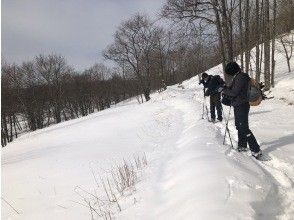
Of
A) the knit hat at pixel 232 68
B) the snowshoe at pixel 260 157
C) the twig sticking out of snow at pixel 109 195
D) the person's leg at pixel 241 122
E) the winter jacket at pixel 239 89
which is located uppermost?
the knit hat at pixel 232 68

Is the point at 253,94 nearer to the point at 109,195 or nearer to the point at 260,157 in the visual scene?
the point at 260,157

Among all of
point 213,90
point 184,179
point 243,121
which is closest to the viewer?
point 184,179

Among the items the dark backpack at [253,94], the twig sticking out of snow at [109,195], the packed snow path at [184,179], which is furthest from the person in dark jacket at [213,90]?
the twig sticking out of snow at [109,195]

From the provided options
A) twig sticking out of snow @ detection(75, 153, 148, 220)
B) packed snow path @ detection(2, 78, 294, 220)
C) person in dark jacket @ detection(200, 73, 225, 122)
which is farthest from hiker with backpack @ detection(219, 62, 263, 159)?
person in dark jacket @ detection(200, 73, 225, 122)

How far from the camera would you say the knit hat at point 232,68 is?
26.0 ft

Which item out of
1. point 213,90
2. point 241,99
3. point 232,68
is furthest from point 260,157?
point 213,90

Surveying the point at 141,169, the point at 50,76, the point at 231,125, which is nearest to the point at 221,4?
the point at 231,125

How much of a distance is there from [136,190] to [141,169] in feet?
5.25

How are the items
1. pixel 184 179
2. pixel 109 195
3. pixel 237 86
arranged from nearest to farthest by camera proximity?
pixel 184 179, pixel 109 195, pixel 237 86

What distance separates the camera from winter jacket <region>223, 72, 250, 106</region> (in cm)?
791

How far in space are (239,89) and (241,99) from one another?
0.74 ft

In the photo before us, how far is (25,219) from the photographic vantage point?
280 inches

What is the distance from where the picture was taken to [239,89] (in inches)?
311

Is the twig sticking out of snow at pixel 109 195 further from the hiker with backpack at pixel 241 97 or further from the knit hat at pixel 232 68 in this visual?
the knit hat at pixel 232 68
